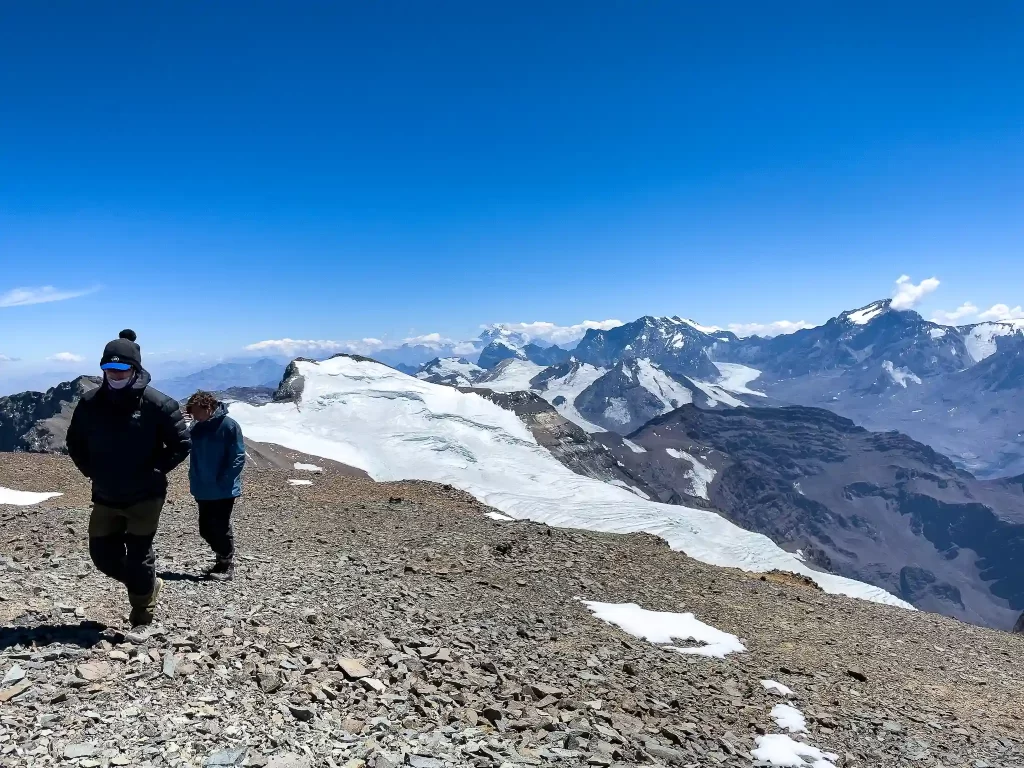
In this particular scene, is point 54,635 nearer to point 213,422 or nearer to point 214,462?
point 214,462

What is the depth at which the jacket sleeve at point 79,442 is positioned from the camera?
7.29 metres

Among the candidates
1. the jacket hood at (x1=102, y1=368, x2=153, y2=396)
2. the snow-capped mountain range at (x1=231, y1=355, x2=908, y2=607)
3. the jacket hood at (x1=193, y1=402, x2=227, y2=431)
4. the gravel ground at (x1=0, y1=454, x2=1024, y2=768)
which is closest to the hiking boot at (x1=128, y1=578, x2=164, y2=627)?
the gravel ground at (x1=0, y1=454, x2=1024, y2=768)

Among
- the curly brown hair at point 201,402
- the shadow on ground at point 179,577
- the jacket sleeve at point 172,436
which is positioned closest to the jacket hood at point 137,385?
the jacket sleeve at point 172,436

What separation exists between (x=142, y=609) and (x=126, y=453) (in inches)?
84.0

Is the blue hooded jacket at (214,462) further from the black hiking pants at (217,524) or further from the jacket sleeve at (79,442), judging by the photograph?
the jacket sleeve at (79,442)

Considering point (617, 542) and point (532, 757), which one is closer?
point (532, 757)

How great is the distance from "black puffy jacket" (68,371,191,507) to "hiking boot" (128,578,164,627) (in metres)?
1.29

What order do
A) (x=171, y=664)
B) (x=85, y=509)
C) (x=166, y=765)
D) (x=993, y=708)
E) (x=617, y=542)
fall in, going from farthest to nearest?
(x=617, y=542) → (x=85, y=509) → (x=993, y=708) → (x=171, y=664) → (x=166, y=765)

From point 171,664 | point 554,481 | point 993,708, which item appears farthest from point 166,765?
point 554,481

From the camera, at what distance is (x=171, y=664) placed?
6.88 meters

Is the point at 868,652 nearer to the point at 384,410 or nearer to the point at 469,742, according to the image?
the point at 469,742

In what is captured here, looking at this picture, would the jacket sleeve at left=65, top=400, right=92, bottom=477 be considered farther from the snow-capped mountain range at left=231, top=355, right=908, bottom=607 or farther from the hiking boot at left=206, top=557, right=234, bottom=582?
the snow-capped mountain range at left=231, top=355, right=908, bottom=607

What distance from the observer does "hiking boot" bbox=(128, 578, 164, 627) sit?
7.83 meters

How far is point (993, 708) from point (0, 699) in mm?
14449
